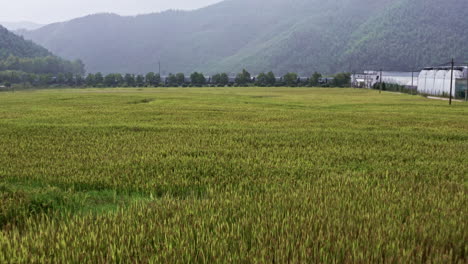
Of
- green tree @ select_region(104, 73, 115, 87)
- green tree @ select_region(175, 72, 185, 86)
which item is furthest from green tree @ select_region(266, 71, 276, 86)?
green tree @ select_region(104, 73, 115, 87)

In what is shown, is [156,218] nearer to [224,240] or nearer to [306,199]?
[224,240]

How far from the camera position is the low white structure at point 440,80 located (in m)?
64.3

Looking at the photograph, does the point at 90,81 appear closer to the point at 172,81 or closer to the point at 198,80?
the point at 172,81

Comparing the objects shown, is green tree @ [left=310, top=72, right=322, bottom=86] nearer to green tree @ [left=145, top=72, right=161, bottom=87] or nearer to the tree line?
the tree line

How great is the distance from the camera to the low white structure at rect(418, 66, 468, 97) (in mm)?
64262

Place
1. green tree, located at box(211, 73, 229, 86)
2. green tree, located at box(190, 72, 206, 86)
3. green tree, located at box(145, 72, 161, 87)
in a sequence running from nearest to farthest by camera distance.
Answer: green tree, located at box(145, 72, 161, 87) < green tree, located at box(190, 72, 206, 86) < green tree, located at box(211, 73, 229, 86)

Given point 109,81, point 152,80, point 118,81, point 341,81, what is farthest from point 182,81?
point 341,81

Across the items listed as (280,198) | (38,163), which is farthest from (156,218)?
(38,163)

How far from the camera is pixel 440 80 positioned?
232 ft

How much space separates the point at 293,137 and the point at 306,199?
10258mm

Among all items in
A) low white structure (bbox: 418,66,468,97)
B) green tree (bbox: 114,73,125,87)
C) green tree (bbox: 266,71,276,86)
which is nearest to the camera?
low white structure (bbox: 418,66,468,97)

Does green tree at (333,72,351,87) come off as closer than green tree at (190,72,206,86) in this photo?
Yes

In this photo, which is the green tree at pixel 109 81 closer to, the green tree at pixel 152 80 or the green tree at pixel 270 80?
the green tree at pixel 152 80

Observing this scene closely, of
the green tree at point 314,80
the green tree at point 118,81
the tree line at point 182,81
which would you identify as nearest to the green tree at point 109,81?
the tree line at point 182,81
